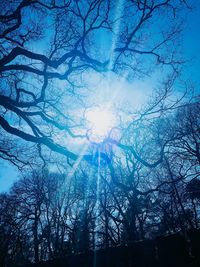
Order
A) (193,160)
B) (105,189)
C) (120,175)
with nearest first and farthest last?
(120,175)
(193,160)
(105,189)

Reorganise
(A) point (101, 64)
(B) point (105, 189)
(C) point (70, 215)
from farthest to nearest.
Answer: (C) point (70, 215), (B) point (105, 189), (A) point (101, 64)

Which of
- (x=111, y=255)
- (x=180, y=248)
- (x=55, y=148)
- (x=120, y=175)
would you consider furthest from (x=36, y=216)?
(x=55, y=148)

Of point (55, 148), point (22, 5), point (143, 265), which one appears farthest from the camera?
point (143, 265)

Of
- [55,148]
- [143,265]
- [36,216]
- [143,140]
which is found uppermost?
[143,140]

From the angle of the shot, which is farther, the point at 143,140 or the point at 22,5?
the point at 143,140

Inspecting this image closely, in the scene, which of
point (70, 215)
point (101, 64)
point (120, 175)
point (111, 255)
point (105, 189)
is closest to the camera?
point (101, 64)

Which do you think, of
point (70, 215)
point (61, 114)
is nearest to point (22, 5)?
point (61, 114)

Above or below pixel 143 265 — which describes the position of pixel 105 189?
above

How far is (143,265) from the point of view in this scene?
994 centimetres

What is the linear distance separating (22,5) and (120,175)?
1436cm

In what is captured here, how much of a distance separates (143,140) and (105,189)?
860 cm

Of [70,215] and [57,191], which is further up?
[57,191]

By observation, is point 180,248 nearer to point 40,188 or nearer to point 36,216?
point 40,188

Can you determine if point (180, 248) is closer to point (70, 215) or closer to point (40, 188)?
point (40, 188)
